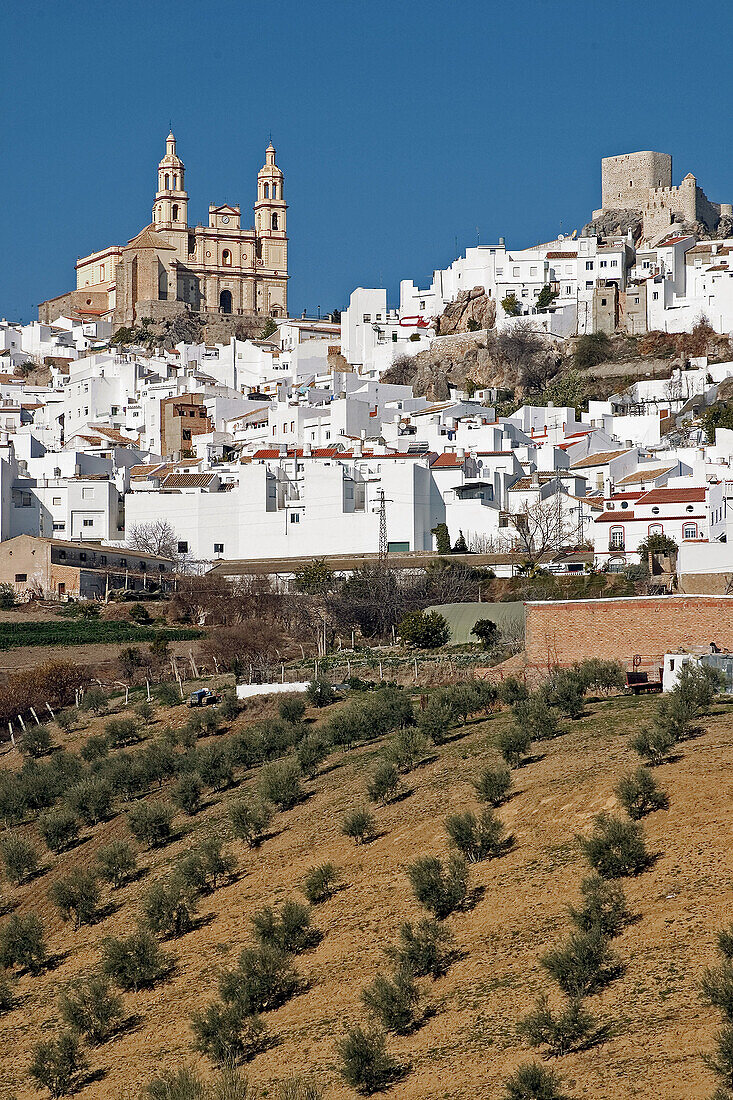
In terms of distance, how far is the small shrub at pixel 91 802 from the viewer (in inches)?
1051

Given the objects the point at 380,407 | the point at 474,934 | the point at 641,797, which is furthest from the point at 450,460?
the point at 474,934

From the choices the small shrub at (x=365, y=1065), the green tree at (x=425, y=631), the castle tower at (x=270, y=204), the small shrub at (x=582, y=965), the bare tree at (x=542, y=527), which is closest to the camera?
the small shrub at (x=365, y=1065)

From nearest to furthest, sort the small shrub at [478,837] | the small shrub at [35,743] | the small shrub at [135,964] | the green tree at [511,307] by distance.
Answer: the small shrub at [135,964] < the small shrub at [478,837] < the small shrub at [35,743] < the green tree at [511,307]

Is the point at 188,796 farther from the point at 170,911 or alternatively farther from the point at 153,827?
the point at 170,911

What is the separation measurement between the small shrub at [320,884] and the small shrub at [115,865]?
13.4 ft

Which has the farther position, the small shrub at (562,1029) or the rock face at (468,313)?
the rock face at (468,313)

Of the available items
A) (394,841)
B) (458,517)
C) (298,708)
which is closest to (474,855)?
(394,841)

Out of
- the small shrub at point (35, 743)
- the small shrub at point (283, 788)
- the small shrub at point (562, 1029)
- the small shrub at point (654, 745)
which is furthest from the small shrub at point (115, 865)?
the small shrub at point (562, 1029)

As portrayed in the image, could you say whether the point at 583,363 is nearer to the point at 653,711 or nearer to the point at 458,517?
the point at 458,517

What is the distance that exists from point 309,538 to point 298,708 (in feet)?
87.5

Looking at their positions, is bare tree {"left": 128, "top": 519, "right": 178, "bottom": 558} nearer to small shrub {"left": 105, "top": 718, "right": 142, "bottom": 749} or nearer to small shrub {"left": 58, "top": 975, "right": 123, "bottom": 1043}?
small shrub {"left": 105, "top": 718, "right": 142, "bottom": 749}

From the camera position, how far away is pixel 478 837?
763 inches

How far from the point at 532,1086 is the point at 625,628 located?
18.8 meters

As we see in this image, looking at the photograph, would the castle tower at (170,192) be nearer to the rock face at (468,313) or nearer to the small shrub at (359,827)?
the rock face at (468,313)
